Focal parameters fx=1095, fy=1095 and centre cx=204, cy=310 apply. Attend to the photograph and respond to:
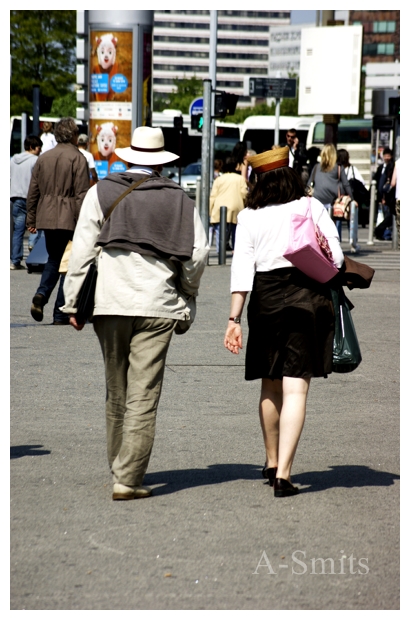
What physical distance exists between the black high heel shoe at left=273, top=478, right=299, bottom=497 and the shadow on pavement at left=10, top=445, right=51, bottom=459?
1.47m

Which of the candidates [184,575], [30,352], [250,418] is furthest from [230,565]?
[30,352]

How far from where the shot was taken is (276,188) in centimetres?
541

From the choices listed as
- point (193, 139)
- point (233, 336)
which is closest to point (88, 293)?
point (233, 336)

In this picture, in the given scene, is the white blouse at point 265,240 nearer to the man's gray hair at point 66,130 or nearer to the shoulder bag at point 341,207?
the man's gray hair at point 66,130

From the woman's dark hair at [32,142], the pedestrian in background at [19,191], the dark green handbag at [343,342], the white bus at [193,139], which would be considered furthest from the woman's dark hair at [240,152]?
the white bus at [193,139]

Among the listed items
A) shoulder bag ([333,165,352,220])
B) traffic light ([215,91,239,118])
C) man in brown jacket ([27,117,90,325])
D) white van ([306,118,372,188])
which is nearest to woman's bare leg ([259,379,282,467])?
man in brown jacket ([27,117,90,325])

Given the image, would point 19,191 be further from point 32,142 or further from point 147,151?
point 147,151

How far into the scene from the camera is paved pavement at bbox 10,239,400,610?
406cm

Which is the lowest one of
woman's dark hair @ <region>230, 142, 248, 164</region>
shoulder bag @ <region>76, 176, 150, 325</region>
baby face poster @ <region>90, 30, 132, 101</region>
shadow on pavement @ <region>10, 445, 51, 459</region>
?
shadow on pavement @ <region>10, 445, 51, 459</region>

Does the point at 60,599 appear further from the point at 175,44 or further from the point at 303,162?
the point at 175,44

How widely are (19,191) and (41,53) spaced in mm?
34666

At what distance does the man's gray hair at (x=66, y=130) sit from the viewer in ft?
36.0

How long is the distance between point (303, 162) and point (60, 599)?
51.4 ft

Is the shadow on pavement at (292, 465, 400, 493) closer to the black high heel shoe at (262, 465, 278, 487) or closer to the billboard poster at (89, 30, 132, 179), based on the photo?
the black high heel shoe at (262, 465, 278, 487)
